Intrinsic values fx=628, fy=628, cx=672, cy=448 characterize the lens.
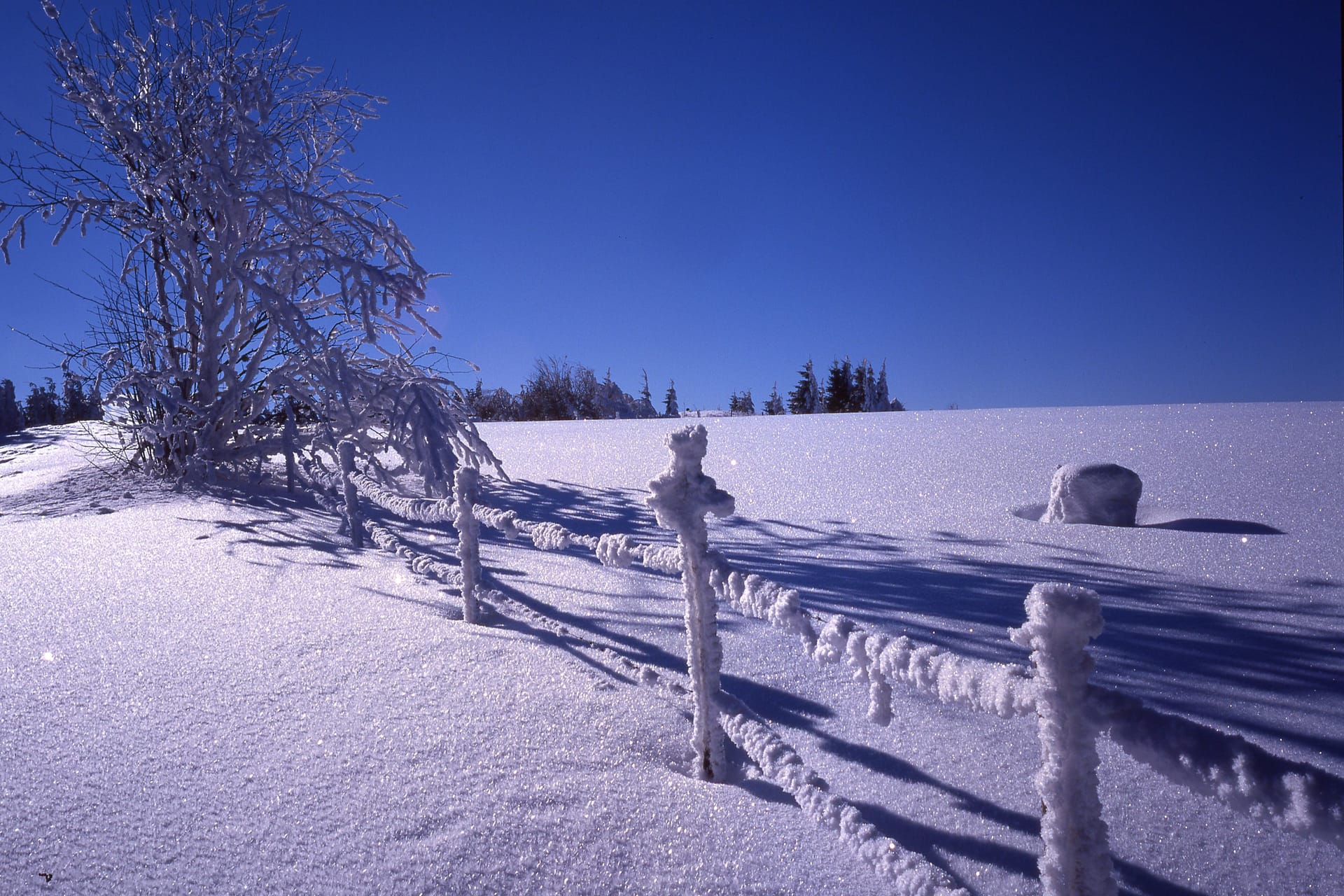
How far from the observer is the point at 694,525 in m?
1.88

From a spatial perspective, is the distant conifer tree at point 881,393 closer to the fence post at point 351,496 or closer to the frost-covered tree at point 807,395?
the frost-covered tree at point 807,395

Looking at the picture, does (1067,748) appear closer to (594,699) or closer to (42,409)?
(594,699)

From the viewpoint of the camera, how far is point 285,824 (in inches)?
69.9

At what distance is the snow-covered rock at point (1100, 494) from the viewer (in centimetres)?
455

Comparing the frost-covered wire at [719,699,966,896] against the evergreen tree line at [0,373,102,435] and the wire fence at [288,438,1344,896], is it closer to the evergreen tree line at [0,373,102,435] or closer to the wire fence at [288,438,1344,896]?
the wire fence at [288,438,1344,896]

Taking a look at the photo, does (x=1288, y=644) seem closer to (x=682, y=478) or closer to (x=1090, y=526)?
(x=1090, y=526)

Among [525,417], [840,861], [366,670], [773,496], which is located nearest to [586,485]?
[773,496]

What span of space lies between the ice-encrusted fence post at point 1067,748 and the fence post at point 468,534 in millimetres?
2673

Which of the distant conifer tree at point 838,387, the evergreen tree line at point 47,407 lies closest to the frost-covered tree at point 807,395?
the distant conifer tree at point 838,387

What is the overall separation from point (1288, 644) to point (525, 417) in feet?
71.5

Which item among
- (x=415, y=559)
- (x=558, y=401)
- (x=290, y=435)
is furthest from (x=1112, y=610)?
(x=558, y=401)

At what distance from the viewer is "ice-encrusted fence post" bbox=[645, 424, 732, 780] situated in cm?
187

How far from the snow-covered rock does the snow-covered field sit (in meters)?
0.17

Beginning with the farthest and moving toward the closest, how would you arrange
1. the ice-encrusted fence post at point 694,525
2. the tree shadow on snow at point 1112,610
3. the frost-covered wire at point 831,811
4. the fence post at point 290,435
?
1. the fence post at point 290,435
2. the tree shadow on snow at point 1112,610
3. the ice-encrusted fence post at point 694,525
4. the frost-covered wire at point 831,811
